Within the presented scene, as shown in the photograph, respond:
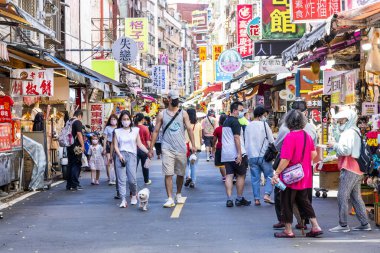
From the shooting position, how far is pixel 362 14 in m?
11.6

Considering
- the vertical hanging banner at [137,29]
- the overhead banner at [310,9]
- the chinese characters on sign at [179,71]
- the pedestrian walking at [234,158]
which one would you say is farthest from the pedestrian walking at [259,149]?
the chinese characters on sign at [179,71]

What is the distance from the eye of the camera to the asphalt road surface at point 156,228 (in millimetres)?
9156

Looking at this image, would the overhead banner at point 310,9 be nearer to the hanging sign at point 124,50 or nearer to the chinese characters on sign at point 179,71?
the hanging sign at point 124,50

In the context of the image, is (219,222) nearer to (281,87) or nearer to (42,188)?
(42,188)

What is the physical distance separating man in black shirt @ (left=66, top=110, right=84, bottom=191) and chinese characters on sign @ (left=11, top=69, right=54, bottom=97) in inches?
94.6

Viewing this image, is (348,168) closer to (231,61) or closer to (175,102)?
(175,102)

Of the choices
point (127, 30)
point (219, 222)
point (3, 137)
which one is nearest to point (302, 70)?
point (3, 137)

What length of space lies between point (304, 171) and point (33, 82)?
11.7 m

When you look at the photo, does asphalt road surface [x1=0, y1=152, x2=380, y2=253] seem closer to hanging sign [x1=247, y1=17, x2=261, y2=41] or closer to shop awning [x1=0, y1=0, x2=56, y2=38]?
shop awning [x1=0, y1=0, x2=56, y2=38]

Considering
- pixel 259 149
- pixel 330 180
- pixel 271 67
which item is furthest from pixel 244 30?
pixel 259 149

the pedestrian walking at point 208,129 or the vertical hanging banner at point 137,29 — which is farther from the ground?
the vertical hanging banner at point 137,29

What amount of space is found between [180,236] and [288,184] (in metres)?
1.48

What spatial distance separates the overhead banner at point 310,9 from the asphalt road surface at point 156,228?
22.9 feet

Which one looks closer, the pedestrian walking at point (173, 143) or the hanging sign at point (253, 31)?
the pedestrian walking at point (173, 143)
